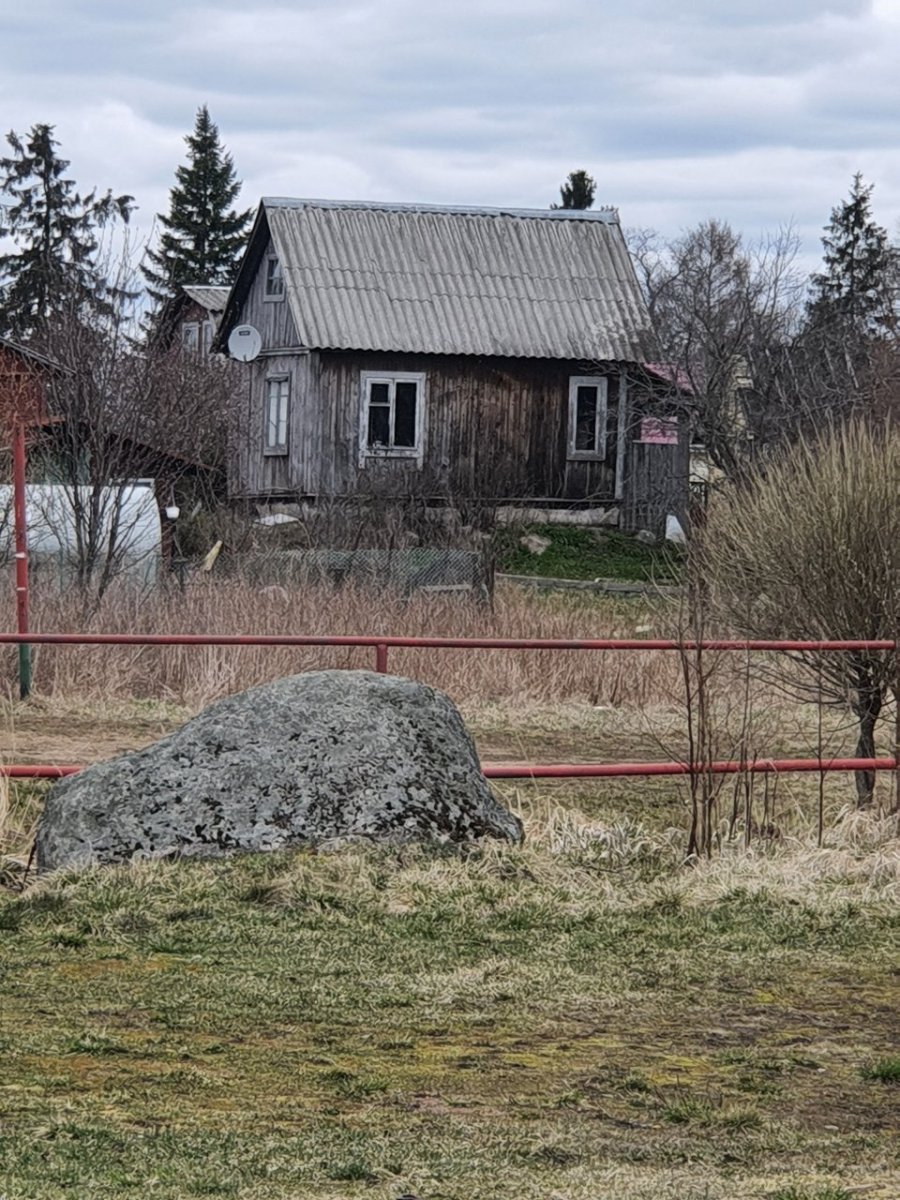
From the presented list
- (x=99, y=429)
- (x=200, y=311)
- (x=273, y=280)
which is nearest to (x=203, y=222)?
(x=200, y=311)

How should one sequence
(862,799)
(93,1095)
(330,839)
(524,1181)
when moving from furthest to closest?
(862,799) → (330,839) → (93,1095) → (524,1181)

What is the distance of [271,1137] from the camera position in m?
4.42

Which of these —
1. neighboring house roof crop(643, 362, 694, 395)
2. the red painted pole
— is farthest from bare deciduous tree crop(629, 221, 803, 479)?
the red painted pole

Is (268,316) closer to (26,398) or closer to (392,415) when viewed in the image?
(392,415)

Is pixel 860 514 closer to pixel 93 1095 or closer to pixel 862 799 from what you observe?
pixel 862 799

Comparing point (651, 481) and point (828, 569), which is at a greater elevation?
point (651, 481)

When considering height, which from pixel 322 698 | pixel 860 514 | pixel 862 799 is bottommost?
pixel 862 799

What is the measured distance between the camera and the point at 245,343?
37.9 metres

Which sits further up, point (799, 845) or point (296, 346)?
point (296, 346)

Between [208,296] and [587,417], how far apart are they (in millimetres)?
25203

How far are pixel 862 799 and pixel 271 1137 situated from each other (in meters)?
6.91

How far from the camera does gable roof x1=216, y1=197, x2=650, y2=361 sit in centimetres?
3641

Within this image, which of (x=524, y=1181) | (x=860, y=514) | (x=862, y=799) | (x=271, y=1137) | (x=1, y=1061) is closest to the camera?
(x=524, y=1181)

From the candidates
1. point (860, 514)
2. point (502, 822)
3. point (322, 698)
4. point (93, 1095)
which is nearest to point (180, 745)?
point (322, 698)
